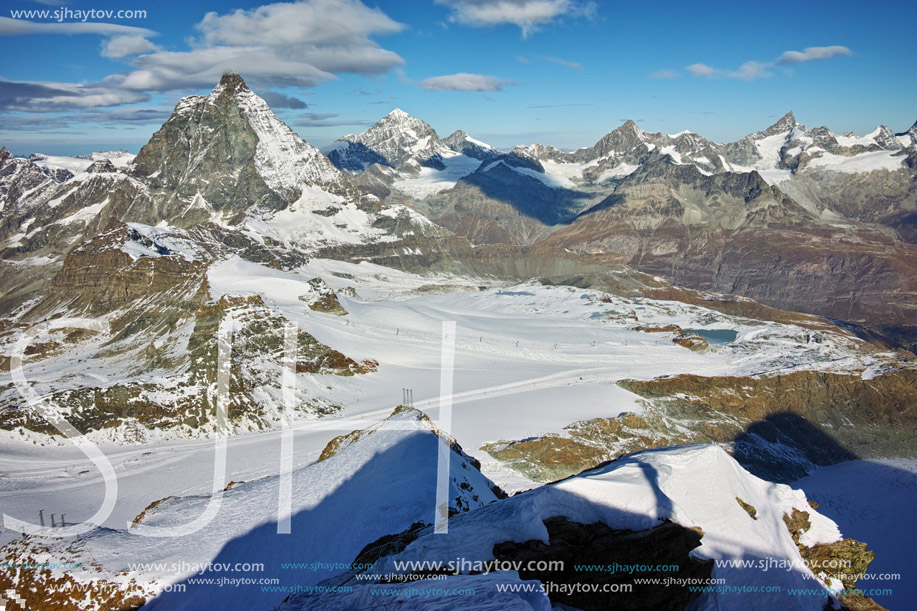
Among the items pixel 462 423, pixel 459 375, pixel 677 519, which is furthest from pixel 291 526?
pixel 459 375

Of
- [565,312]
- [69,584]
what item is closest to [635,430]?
[69,584]

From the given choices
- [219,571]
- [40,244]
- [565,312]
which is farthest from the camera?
[40,244]

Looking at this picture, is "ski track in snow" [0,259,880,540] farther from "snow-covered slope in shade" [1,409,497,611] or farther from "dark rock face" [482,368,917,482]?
"snow-covered slope in shade" [1,409,497,611]

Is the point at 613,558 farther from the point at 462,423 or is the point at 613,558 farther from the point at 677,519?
the point at 462,423

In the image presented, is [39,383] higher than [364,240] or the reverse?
the reverse

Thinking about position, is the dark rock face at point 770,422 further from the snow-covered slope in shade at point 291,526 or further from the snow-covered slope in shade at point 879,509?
the snow-covered slope in shade at point 291,526

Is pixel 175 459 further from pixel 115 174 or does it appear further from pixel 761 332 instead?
pixel 115 174
